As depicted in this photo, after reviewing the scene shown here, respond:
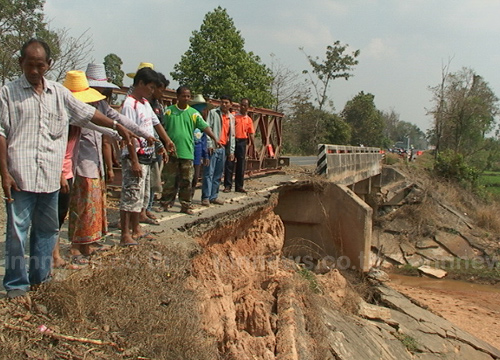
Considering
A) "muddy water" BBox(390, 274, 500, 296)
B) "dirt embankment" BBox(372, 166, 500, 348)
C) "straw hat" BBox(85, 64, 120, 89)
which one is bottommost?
"muddy water" BBox(390, 274, 500, 296)

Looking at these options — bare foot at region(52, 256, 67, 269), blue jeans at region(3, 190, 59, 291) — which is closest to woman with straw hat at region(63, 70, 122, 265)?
bare foot at region(52, 256, 67, 269)

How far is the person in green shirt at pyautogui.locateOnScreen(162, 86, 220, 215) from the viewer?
5652 mm

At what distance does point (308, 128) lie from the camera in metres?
38.3

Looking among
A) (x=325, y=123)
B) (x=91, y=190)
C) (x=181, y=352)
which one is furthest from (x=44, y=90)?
(x=325, y=123)

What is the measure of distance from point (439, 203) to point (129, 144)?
20.8 metres

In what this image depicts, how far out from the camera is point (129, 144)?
132 inches

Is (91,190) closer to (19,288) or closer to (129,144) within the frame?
(129,144)

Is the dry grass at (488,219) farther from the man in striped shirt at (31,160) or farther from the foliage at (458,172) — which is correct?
the man in striped shirt at (31,160)

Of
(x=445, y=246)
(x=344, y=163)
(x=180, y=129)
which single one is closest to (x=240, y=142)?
(x=180, y=129)

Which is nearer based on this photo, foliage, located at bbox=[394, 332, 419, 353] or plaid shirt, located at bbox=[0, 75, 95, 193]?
plaid shirt, located at bbox=[0, 75, 95, 193]

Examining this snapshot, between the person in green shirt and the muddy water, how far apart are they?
455 inches

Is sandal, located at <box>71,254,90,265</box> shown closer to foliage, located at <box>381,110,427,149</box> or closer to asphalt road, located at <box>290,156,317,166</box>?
asphalt road, located at <box>290,156,317,166</box>

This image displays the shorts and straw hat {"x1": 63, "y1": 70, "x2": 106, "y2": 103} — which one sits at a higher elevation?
straw hat {"x1": 63, "y1": 70, "x2": 106, "y2": 103}

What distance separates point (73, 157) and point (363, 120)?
47046 mm
